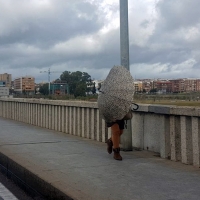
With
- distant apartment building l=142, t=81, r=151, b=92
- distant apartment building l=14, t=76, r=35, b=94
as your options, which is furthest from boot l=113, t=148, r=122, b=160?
distant apartment building l=14, t=76, r=35, b=94

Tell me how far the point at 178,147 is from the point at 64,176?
99.9 inches

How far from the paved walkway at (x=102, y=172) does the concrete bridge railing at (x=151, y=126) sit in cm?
28

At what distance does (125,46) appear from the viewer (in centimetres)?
1019

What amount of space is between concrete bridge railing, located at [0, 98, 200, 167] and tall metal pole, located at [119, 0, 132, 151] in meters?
0.46

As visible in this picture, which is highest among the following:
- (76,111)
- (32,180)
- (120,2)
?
(120,2)

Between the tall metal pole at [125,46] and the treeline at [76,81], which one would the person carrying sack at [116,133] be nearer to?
the tall metal pole at [125,46]

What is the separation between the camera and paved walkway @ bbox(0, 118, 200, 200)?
622cm

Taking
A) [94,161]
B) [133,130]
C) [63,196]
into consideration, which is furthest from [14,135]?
[63,196]

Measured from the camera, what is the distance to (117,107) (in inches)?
342

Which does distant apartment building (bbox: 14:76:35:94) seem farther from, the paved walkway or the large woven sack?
the large woven sack

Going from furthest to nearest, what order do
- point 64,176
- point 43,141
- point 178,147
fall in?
point 43,141 → point 178,147 → point 64,176

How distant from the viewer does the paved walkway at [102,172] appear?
20.4 ft

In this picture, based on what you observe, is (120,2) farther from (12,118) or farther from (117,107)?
(12,118)

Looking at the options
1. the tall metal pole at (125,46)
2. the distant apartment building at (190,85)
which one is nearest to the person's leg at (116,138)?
the tall metal pole at (125,46)
